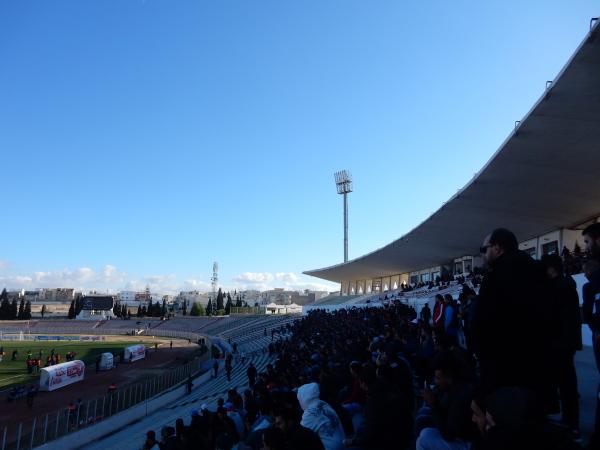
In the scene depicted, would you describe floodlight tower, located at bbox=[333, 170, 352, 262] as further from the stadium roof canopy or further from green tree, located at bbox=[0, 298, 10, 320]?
green tree, located at bbox=[0, 298, 10, 320]

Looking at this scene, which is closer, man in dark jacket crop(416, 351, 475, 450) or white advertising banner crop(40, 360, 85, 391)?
man in dark jacket crop(416, 351, 475, 450)

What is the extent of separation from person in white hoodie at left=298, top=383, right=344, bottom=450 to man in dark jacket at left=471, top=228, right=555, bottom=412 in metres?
1.31

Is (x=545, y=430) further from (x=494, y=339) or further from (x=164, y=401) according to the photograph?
(x=164, y=401)

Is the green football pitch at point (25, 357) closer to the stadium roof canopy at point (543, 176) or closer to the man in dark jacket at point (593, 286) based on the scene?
the stadium roof canopy at point (543, 176)

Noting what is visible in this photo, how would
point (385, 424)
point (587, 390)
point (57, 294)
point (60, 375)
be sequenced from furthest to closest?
1. point (57, 294)
2. point (60, 375)
3. point (587, 390)
4. point (385, 424)

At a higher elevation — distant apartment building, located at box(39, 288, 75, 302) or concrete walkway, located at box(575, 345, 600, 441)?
concrete walkway, located at box(575, 345, 600, 441)

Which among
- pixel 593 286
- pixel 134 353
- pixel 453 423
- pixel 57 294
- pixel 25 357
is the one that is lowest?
pixel 25 357

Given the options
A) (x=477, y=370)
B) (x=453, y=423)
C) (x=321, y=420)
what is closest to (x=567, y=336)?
(x=453, y=423)

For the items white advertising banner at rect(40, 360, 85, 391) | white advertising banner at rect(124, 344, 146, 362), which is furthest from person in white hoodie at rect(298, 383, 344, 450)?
white advertising banner at rect(124, 344, 146, 362)

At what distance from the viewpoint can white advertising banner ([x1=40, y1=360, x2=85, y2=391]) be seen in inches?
898

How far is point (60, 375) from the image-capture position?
23.8 meters

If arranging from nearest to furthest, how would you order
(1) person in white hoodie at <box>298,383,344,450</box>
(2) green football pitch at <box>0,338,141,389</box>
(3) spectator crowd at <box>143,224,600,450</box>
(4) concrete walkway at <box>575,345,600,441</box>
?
(3) spectator crowd at <box>143,224,600,450</box> → (1) person in white hoodie at <box>298,383,344,450</box> → (4) concrete walkway at <box>575,345,600,441</box> → (2) green football pitch at <box>0,338,141,389</box>

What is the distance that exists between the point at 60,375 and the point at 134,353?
9071mm

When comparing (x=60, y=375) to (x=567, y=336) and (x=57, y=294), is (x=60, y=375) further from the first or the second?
(x=57, y=294)
